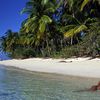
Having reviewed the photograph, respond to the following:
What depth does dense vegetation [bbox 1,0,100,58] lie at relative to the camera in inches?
976

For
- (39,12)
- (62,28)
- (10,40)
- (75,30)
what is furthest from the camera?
(10,40)

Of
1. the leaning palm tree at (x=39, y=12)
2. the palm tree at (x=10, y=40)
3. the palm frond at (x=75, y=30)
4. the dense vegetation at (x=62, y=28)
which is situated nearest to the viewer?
the dense vegetation at (x=62, y=28)

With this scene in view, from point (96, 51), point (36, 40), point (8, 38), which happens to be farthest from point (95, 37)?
point (8, 38)

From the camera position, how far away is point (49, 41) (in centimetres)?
3509

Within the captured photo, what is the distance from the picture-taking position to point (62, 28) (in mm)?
29203

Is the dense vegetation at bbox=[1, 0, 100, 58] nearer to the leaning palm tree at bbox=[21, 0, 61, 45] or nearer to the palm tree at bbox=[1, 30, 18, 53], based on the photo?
the leaning palm tree at bbox=[21, 0, 61, 45]

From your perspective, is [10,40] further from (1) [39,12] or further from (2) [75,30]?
(2) [75,30]

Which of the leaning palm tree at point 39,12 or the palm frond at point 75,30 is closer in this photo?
the palm frond at point 75,30

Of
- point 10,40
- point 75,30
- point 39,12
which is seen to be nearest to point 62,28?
point 75,30

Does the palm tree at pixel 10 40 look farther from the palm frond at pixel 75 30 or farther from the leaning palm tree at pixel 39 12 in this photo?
the palm frond at pixel 75 30

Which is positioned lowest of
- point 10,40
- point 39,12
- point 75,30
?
point 75,30

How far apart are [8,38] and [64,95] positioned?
124ft

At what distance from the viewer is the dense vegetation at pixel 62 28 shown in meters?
24.8

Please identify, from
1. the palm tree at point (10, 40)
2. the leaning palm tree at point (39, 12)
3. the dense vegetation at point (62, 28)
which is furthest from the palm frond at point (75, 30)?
the palm tree at point (10, 40)
